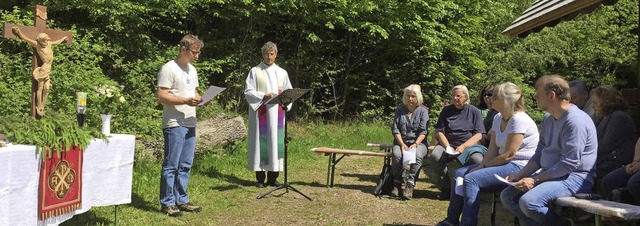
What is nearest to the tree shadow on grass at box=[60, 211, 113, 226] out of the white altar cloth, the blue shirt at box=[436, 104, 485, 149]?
the white altar cloth

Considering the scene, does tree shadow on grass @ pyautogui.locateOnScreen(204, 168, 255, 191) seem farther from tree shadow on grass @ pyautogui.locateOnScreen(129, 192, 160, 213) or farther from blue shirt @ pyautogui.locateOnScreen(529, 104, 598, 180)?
blue shirt @ pyautogui.locateOnScreen(529, 104, 598, 180)

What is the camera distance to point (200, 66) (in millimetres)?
12938

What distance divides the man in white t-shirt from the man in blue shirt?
2.98 m

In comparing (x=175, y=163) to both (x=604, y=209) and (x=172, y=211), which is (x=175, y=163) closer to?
(x=172, y=211)

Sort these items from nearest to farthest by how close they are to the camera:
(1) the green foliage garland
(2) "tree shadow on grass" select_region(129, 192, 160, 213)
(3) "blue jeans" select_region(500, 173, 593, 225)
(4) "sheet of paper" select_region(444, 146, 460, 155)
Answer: (1) the green foliage garland < (3) "blue jeans" select_region(500, 173, 593, 225) < (2) "tree shadow on grass" select_region(129, 192, 160, 213) < (4) "sheet of paper" select_region(444, 146, 460, 155)

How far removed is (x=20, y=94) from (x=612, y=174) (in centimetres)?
612

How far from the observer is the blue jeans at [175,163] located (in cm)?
575

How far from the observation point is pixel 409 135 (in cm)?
736

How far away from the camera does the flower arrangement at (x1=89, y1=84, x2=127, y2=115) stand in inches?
287

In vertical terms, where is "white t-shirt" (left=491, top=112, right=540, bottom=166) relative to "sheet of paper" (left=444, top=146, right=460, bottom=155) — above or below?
above

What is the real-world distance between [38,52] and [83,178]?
1.01 meters

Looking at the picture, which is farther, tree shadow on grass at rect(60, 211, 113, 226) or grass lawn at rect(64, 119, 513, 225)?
grass lawn at rect(64, 119, 513, 225)

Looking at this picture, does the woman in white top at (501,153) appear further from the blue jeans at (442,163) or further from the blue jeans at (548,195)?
the blue jeans at (442,163)

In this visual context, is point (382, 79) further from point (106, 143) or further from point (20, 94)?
point (106, 143)
